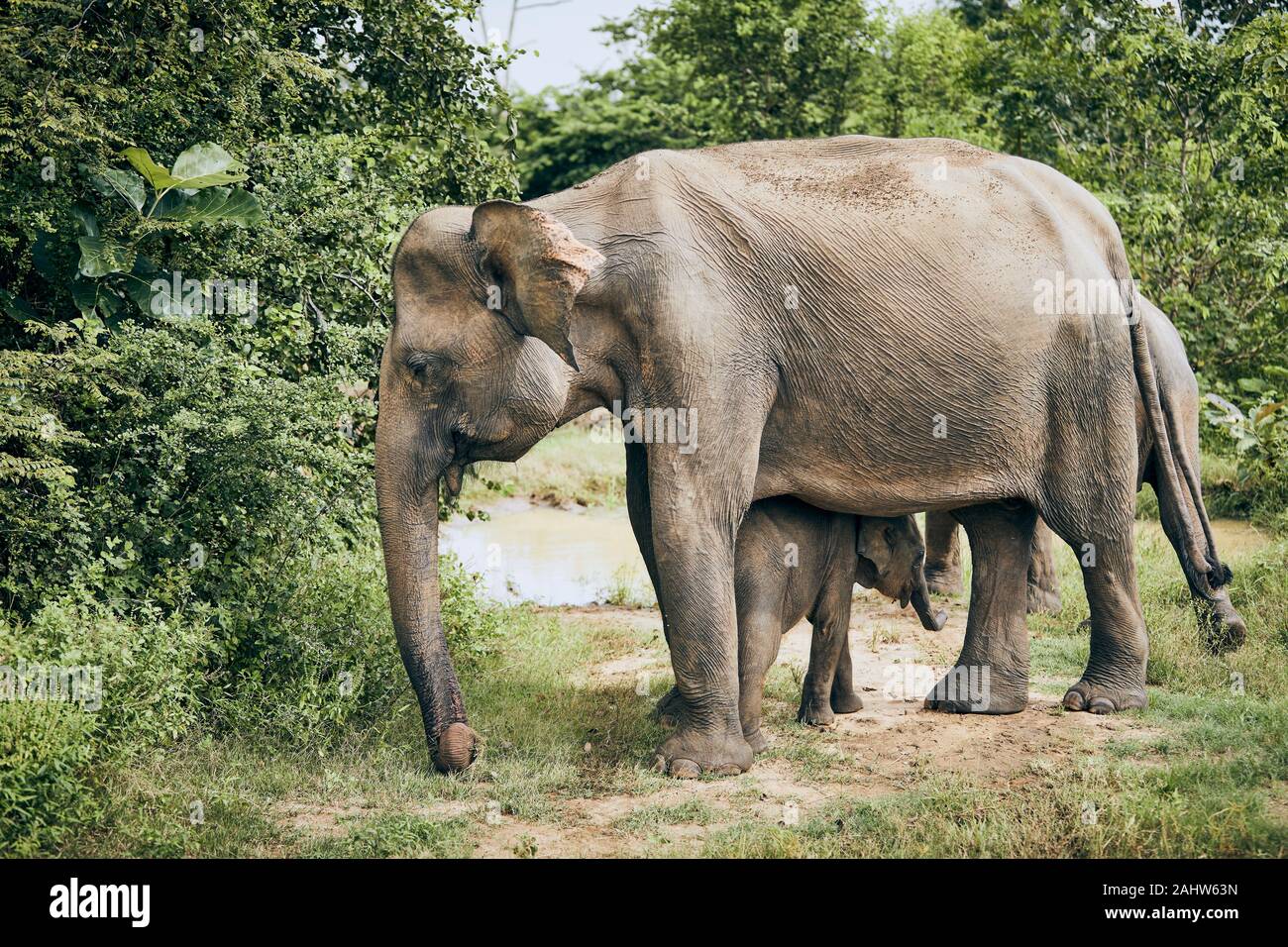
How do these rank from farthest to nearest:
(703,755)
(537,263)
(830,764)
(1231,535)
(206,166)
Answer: (1231,535) → (206,166) → (830,764) → (703,755) → (537,263)

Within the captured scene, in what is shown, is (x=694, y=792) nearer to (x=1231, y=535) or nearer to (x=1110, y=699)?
(x=1110, y=699)

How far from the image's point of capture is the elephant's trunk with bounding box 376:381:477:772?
735cm

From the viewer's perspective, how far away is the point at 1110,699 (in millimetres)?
8508

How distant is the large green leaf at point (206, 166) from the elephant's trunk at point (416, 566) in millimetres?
2391

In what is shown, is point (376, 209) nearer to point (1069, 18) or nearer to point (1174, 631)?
point (1174, 631)

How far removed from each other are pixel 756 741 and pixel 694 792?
0.84 metres

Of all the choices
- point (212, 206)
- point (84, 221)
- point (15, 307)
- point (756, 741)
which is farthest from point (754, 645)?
point (15, 307)

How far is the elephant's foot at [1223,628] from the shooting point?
9.45m

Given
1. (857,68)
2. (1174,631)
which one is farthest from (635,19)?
(1174,631)

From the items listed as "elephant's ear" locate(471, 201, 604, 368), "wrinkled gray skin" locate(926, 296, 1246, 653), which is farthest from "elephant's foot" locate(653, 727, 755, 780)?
"wrinkled gray skin" locate(926, 296, 1246, 653)

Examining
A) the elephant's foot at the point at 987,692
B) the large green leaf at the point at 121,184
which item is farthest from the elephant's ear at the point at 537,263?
the elephant's foot at the point at 987,692

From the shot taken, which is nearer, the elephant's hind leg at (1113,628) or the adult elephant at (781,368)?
the adult elephant at (781,368)

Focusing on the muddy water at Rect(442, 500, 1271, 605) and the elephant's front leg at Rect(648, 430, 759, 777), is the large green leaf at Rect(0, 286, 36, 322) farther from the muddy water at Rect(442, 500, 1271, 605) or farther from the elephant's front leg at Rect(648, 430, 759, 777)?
the elephant's front leg at Rect(648, 430, 759, 777)

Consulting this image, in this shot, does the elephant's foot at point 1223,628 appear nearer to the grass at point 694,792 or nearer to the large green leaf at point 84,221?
the grass at point 694,792
